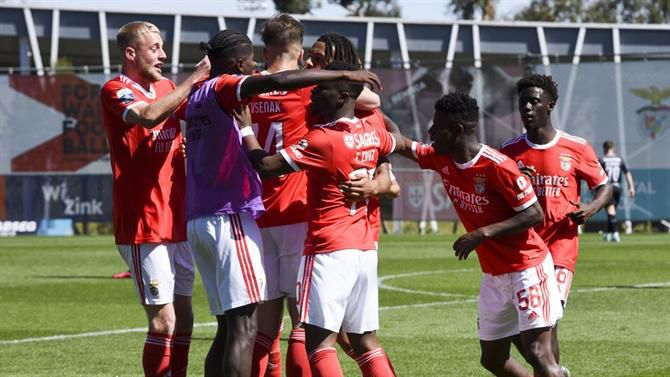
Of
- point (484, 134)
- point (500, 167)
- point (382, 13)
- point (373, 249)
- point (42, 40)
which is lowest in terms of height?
point (373, 249)

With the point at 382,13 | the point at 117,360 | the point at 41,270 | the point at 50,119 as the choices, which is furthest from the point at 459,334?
the point at 382,13

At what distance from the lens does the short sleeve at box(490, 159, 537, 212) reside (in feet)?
25.8

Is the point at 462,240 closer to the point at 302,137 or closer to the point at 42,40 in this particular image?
the point at 302,137

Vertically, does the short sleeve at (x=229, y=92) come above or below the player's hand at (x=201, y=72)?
below

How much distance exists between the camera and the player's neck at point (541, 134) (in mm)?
9125

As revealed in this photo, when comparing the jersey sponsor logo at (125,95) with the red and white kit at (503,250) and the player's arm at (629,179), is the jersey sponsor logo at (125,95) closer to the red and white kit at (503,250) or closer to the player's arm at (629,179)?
the red and white kit at (503,250)

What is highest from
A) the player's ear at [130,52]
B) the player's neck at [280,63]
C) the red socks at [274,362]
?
the player's ear at [130,52]

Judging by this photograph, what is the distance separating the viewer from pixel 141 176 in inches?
345

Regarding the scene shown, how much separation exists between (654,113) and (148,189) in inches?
1088

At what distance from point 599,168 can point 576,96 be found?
2659 cm

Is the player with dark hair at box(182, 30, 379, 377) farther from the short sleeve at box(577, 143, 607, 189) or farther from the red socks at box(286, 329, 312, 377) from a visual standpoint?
the short sleeve at box(577, 143, 607, 189)

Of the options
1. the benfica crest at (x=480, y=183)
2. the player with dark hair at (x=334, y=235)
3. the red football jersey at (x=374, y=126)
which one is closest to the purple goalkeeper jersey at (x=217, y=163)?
the player with dark hair at (x=334, y=235)

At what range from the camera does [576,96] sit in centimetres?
3550

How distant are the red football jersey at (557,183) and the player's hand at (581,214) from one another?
2.8 inches
